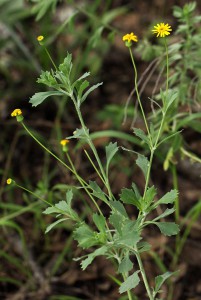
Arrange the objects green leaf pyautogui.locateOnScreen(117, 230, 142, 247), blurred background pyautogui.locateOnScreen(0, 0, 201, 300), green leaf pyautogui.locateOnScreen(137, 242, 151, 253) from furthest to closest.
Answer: blurred background pyautogui.locateOnScreen(0, 0, 201, 300), green leaf pyautogui.locateOnScreen(137, 242, 151, 253), green leaf pyautogui.locateOnScreen(117, 230, 142, 247)

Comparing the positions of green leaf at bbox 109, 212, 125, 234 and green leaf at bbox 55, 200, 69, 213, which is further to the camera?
green leaf at bbox 55, 200, 69, 213

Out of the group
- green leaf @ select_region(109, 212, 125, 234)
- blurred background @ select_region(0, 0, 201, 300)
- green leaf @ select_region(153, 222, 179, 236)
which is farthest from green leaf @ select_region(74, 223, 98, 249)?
blurred background @ select_region(0, 0, 201, 300)

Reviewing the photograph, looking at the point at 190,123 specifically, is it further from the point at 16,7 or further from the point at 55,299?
the point at 16,7

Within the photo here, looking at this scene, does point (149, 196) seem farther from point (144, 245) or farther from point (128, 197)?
point (144, 245)

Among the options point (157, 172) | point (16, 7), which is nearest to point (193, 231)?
point (157, 172)

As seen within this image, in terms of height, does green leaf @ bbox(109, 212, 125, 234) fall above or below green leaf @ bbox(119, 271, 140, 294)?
above

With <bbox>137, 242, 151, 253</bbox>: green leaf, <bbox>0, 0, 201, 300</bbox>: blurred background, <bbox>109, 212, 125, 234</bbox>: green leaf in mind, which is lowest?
<bbox>0, 0, 201, 300</bbox>: blurred background

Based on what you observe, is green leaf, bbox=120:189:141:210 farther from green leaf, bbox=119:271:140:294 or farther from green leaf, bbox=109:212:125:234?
green leaf, bbox=119:271:140:294

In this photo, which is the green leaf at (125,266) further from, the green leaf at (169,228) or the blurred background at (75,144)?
the blurred background at (75,144)
